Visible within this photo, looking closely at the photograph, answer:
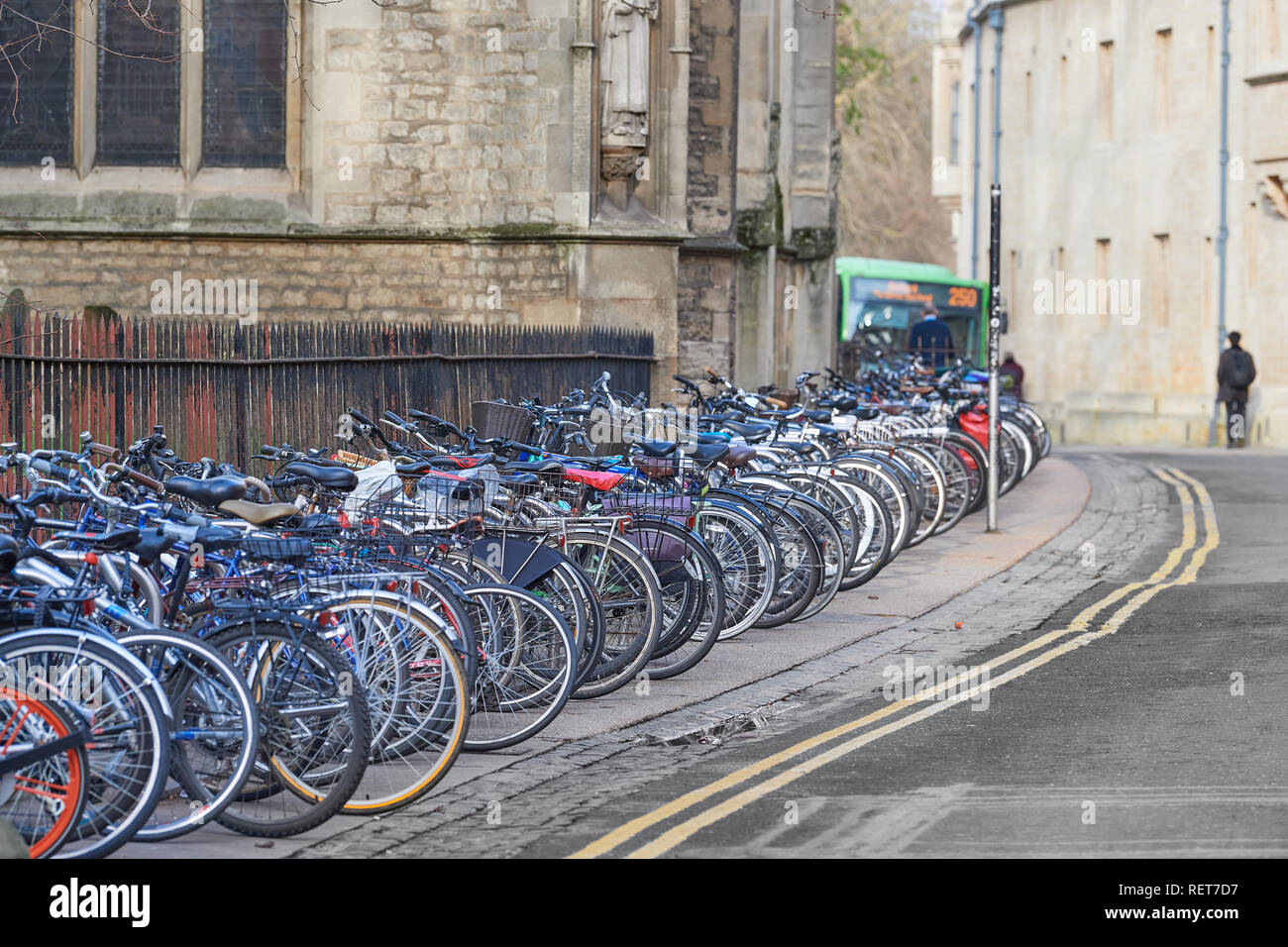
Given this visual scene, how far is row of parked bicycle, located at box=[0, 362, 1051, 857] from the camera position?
5949mm

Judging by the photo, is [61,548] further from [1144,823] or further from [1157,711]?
[1157,711]

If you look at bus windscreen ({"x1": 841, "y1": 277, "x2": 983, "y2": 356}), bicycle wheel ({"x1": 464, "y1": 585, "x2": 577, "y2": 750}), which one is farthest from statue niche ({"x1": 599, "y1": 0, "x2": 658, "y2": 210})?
bus windscreen ({"x1": 841, "y1": 277, "x2": 983, "y2": 356})

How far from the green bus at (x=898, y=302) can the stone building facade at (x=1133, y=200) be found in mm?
2418

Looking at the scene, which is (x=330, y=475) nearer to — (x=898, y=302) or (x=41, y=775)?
(x=41, y=775)

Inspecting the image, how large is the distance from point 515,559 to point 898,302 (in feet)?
105

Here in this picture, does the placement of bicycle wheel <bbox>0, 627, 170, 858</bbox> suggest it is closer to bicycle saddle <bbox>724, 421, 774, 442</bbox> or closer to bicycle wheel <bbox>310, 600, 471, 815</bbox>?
bicycle wheel <bbox>310, 600, 471, 815</bbox>

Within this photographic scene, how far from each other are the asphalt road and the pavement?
30 cm

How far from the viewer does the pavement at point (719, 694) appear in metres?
6.63

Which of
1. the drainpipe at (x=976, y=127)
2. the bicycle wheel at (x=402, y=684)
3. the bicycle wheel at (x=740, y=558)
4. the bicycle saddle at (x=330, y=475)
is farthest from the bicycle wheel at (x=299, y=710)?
the drainpipe at (x=976, y=127)

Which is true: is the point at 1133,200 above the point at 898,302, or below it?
above

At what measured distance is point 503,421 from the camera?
36.9 feet

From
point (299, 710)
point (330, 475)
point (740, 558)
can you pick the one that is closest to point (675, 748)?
point (330, 475)

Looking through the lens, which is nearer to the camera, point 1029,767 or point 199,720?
point 199,720

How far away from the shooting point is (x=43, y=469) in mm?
7059
